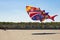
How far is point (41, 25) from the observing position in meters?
39.2

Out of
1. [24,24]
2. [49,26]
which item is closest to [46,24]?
[49,26]

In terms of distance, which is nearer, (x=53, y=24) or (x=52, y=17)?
(x=52, y=17)

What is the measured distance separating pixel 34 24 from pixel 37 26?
4.36 ft

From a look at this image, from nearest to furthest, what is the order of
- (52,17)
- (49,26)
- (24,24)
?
(52,17), (49,26), (24,24)

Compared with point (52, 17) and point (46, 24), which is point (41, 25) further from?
point (52, 17)

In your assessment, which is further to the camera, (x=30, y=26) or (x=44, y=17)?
(x=30, y=26)

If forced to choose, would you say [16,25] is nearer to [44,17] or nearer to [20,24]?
[20,24]

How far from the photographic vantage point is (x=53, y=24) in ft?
134

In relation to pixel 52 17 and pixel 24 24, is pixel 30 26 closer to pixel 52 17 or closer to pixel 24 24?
pixel 24 24

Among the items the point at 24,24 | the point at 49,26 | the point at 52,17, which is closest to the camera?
the point at 52,17

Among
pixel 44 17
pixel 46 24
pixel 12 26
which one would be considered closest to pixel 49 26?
pixel 46 24

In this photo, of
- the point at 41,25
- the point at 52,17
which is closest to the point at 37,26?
the point at 41,25

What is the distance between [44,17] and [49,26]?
152 inches

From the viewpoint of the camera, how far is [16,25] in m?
39.8
